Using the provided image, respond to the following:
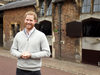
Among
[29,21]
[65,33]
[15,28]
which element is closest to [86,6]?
[65,33]

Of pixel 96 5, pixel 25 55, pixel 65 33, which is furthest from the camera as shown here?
pixel 65 33

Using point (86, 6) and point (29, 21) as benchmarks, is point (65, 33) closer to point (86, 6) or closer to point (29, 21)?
point (86, 6)

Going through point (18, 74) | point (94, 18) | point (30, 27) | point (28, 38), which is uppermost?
point (94, 18)

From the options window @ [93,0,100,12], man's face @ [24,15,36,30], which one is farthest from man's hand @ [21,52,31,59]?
window @ [93,0,100,12]

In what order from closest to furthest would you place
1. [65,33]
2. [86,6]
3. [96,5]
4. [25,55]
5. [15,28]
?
[25,55] → [96,5] → [86,6] → [65,33] → [15,28]

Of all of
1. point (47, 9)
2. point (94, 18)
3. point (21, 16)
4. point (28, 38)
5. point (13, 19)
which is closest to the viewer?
point (28, 38)

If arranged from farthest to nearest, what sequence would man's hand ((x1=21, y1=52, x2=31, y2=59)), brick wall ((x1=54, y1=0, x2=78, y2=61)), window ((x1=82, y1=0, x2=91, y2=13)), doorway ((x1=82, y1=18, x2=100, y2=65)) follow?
brick wall ((x1=54, y1=0, x2=78, y2=61)) → window ((x1=82, y1=0, x2=91, y2=13)) → doorway ((x1=82, y1=18, x2=100, y2=65)) → man's hand ((x1=21, y1=52, x2=31, y2=59))

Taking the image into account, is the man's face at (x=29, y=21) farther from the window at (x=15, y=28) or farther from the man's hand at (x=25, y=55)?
the window at (x=15, y=28)

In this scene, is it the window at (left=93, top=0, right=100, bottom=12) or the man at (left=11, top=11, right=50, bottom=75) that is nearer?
the man at (left=11, top=11, right=50, bottom=75)

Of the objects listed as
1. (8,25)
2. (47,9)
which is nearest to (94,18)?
(47,9)

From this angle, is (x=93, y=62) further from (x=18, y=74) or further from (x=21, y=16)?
(x=21, y=16)

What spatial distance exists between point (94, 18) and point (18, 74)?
667 centimetres

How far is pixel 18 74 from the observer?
6.66 feet

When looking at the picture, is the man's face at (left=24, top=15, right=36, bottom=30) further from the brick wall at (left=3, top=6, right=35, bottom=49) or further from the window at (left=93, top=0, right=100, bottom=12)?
the brick wall at (left=3, top=6, right=35, bottom=49)
